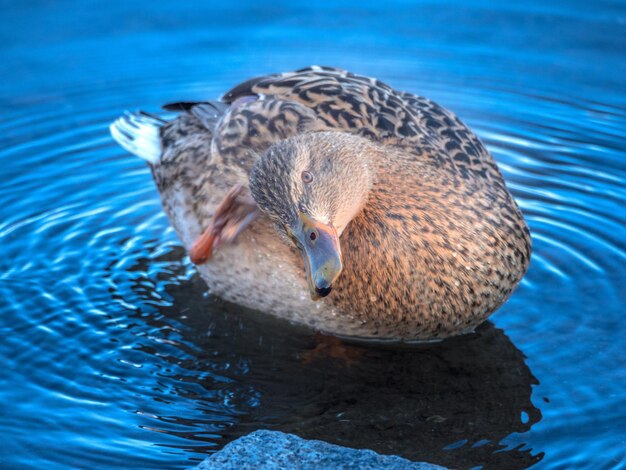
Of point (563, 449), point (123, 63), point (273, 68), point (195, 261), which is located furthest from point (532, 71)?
point (563, 449)

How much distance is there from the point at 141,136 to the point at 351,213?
2.67 meters

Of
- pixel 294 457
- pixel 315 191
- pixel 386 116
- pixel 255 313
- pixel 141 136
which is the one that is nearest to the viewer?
pixel 294 457

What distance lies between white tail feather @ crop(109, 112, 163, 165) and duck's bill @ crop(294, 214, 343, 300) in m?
2.48

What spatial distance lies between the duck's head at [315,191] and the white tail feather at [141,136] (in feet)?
6.83

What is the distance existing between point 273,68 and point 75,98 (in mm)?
1829

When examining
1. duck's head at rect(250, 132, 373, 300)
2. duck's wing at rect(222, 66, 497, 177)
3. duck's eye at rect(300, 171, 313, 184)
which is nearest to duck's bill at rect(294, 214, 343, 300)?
duck's head at rect(250, 132, 373, 300)

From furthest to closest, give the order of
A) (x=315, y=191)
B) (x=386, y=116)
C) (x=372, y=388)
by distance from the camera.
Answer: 1. (x=386, y=116)
2. (x=372, y=388)
3. (x=315, y=191)

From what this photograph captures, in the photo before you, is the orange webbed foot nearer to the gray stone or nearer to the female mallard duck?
the female mallard duck

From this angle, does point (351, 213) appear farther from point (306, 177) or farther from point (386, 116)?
point (386, 116)

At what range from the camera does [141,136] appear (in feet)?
25.1

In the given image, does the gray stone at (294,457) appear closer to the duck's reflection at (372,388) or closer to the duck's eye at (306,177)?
the duck's reflection at (372,388)

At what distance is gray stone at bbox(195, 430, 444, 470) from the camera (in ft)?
16.2

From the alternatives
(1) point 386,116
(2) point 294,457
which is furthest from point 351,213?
(2) point 294,457

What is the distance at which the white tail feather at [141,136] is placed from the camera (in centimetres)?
752
